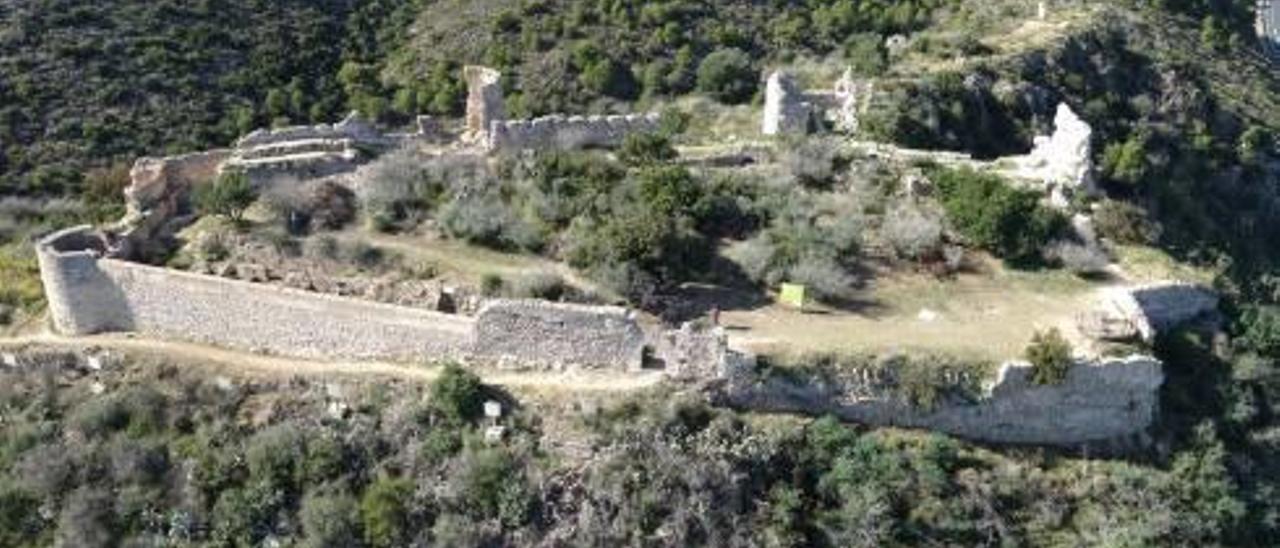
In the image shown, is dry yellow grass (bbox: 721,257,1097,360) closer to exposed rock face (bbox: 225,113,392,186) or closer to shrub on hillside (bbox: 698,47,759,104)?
exposed rock face (bbox: 225,113,392,186)

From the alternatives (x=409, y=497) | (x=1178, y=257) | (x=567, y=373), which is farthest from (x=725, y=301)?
(x=1178, y=257)

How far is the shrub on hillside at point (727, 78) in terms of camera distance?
2007 inches

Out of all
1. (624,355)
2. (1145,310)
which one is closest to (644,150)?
(624,355)

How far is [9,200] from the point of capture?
42875mm

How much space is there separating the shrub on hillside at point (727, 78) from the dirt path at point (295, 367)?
2200 centimetres

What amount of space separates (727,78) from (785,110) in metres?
9.37

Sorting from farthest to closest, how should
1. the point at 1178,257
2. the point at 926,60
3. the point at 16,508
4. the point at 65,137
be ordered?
the point at 926,60, the point at 65,137, the point at 1178,257, the point at 16,508

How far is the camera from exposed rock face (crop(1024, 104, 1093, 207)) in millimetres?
36875

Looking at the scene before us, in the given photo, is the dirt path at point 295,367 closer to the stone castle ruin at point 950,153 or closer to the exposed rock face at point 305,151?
the exposed rock face at point 305,151

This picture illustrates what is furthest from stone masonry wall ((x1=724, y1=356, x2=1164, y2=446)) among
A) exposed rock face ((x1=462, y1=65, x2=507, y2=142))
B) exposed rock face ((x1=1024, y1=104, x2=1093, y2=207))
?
exposed rock face ((x1=462, y1=65, x2=507, y2=142))

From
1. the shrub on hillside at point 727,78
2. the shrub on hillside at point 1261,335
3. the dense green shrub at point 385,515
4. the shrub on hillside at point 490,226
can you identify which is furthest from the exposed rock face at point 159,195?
the shrub on hillside at point 1261,335

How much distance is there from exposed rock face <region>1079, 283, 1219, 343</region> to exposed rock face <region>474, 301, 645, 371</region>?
8.69 metres

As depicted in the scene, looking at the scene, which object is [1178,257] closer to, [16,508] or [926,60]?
[926,60]

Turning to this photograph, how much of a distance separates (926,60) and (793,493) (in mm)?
25390
